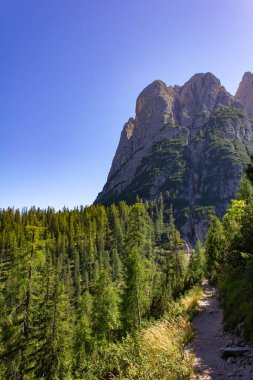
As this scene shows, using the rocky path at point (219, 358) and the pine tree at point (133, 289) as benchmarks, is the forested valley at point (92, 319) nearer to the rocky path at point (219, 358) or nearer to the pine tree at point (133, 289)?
the pine tree at point (133, 289)

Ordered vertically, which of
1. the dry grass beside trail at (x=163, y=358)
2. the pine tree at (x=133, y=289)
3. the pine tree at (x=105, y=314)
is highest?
the dry grass beside trail at (x=163, y=358)

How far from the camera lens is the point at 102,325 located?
4447 centimetres

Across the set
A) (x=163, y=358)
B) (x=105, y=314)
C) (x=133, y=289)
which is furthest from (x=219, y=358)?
(x=105, y=314)

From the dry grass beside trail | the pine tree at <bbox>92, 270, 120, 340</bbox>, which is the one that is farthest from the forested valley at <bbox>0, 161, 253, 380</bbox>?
the pine tree at <bbox>92, 270, 120, 340</bbox>

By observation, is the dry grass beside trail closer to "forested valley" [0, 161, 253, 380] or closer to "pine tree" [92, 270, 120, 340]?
"forested valley" [0, 161, 253, 380]

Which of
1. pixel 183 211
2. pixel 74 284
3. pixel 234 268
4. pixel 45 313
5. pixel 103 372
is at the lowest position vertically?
pixel 74 284

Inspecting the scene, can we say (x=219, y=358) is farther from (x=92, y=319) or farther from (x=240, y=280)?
(x=92, y=319)

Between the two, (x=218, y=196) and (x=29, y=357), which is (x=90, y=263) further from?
(x=218, y=196)

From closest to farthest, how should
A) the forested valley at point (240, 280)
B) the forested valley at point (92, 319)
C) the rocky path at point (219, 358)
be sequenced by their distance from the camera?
1. the rocky path at point (219, 358)
2. the forested valley at point (92, 319)
3. the forested valley at point (240, 280)

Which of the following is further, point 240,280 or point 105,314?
point 105,314

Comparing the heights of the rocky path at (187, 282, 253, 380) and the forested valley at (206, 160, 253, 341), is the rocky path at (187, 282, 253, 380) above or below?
below

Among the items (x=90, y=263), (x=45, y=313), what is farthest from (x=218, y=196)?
(x=45, y=313)

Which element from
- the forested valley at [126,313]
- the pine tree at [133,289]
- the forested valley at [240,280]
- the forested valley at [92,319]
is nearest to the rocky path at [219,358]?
the forested valley at [126,313]

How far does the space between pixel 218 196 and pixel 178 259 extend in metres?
145
